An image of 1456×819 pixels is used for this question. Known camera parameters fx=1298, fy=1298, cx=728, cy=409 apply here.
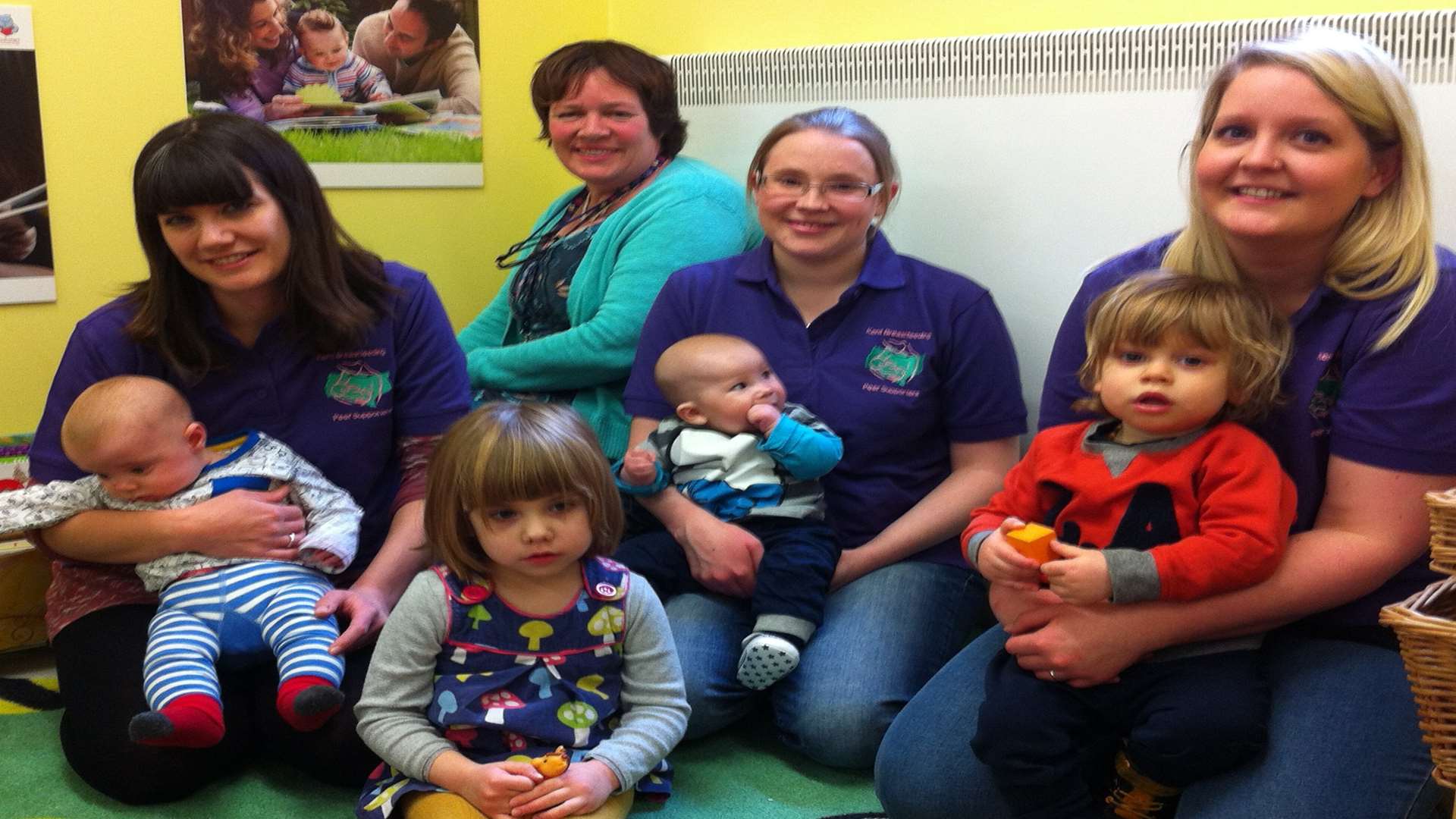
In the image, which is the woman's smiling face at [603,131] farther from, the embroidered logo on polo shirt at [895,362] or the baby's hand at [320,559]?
the baby's hand at [320,559]

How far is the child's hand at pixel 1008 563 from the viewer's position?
152 cm

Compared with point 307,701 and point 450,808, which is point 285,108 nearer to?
point 307,701

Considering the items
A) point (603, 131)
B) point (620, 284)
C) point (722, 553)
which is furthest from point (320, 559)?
point (603, 131)

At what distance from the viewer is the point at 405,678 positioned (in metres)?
1.61

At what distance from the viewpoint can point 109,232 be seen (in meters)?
2.55

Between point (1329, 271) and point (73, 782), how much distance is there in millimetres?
1816

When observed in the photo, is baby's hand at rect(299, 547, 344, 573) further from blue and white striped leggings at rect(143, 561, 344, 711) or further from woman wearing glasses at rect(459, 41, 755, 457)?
woman wearing glasses at rect(459, 41, 755, 457)

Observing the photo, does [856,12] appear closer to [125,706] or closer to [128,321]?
[128,321]

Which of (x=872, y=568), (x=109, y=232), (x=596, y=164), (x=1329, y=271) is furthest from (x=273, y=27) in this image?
(x=1329, y=271)

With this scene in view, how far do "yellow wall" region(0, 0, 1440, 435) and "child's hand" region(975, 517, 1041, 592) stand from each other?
3.14 feet

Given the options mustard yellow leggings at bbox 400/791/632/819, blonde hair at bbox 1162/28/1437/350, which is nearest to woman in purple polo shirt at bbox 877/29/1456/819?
blonde hair at bbox 1162/28/1437/350

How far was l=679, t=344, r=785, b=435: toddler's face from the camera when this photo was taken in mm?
1956

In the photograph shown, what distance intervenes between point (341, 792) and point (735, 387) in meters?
0.81

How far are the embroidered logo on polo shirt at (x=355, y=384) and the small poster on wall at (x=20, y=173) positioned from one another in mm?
907
